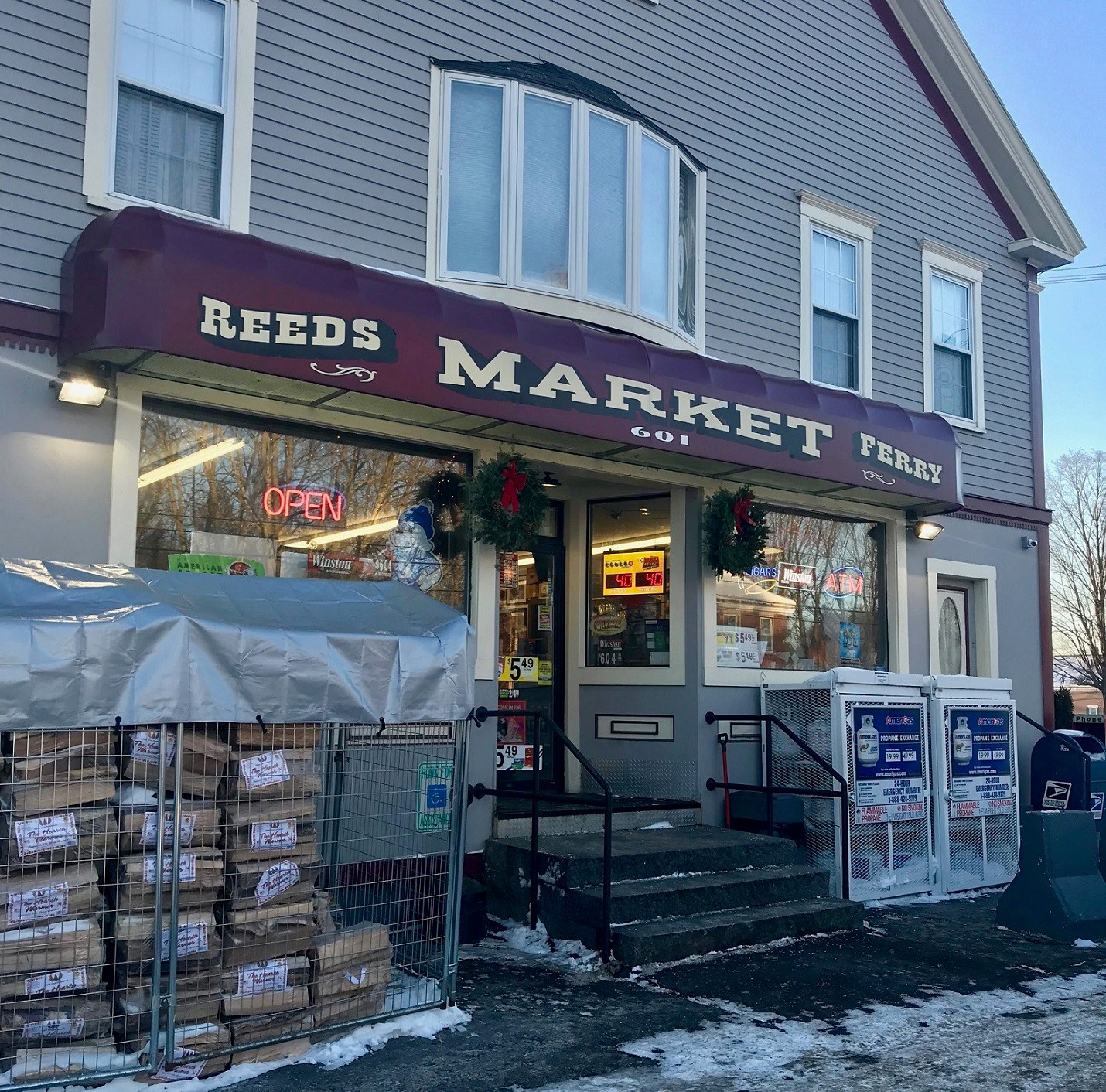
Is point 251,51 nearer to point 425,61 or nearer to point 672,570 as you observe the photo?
point 425,61

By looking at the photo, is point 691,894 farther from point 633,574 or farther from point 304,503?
point 304,503

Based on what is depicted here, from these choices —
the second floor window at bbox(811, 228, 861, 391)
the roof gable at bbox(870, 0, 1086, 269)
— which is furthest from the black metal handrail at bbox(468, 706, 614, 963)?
the roof gable at bbox(870, 0, 1086, 269)

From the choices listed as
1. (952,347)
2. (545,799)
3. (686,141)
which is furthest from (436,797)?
(952,347)

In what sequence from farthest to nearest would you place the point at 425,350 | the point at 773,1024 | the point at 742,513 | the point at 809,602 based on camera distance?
the point at 809,602 → the point at 742,513 → the point at 425,350 → the point at 773,1024

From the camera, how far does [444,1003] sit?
6.11 meters

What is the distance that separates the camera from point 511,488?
8609mm

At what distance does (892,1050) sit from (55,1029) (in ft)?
12.9

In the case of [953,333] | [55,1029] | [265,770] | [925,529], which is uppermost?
[953,333]

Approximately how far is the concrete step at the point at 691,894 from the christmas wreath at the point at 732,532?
255 centimetres

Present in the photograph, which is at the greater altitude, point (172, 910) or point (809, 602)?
point (809, 602)

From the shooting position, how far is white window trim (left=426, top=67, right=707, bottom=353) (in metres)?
8.80

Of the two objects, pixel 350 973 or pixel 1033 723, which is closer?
pixel 350 973

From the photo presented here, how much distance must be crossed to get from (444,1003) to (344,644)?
203 cm

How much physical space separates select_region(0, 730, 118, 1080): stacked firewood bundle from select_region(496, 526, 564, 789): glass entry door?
16.9 ft
